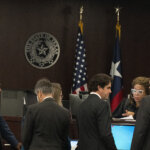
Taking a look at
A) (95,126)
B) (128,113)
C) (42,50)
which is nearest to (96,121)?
(95,126)

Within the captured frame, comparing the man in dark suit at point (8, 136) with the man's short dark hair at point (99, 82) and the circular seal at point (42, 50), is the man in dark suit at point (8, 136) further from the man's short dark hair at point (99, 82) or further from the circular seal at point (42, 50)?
the circular seal at point (42, 50)

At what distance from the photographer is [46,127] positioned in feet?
11.2

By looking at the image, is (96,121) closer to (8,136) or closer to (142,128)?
(142,128)

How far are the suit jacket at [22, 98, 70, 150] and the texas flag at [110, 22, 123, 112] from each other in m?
4.13

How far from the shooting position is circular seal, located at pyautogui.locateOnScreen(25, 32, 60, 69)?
323 inches

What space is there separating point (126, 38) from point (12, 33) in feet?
8.69

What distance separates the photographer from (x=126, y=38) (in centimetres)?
833

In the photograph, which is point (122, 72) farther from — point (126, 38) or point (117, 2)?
point (117, 2)

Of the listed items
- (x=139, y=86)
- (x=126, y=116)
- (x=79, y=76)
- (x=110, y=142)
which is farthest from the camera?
(x=79, y=76)

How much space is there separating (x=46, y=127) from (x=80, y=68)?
14.3 feet

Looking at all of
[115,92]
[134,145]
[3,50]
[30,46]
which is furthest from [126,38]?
[134,145]

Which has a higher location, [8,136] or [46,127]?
[46,127]

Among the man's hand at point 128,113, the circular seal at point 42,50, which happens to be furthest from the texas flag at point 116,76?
the man's hand at point 128,113

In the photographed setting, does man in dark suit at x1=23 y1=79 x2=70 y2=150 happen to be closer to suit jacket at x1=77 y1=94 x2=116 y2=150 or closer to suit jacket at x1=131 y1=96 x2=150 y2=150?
suit jacket at x1=77 y1=94 x2=116 y2=150
